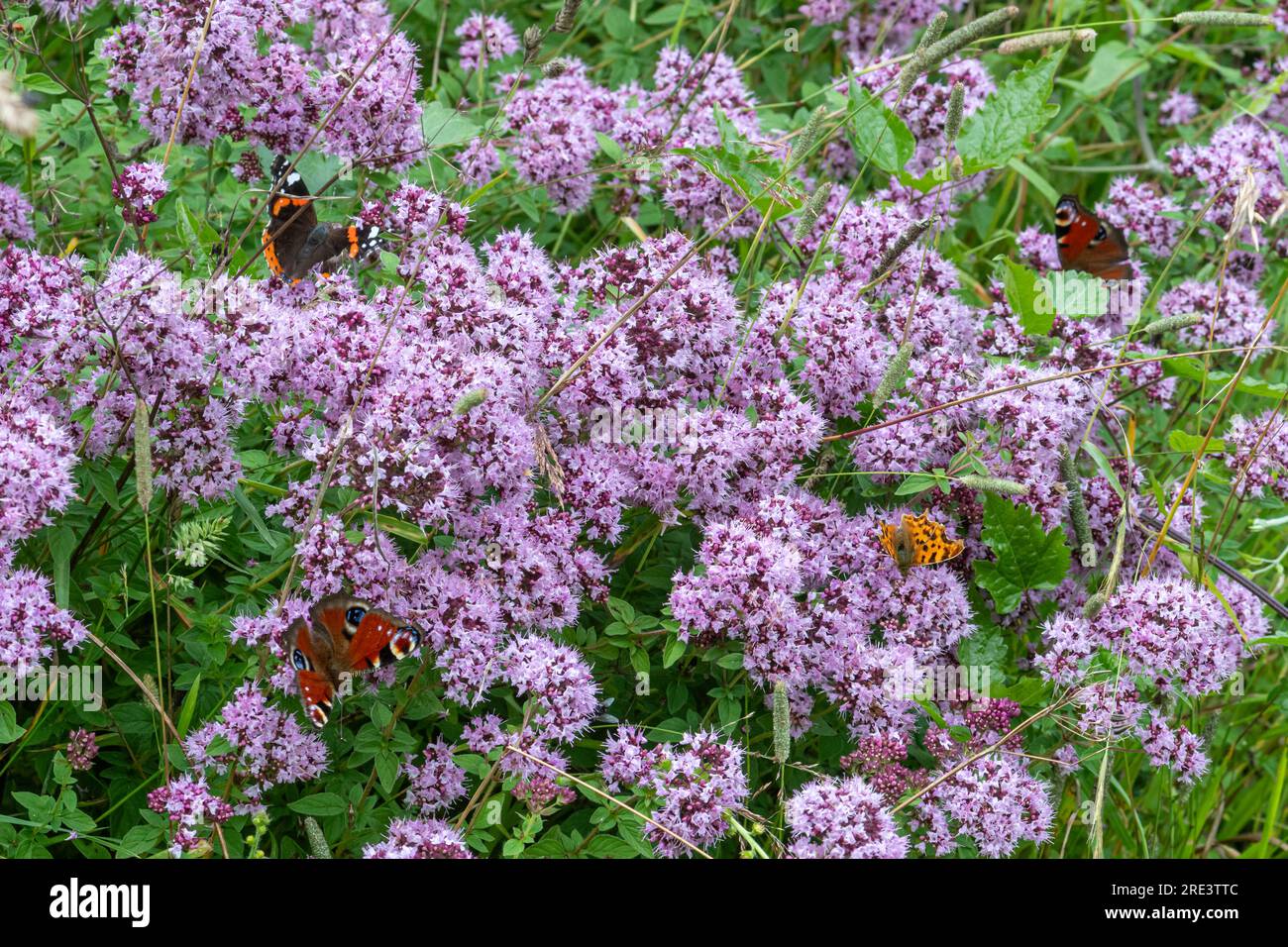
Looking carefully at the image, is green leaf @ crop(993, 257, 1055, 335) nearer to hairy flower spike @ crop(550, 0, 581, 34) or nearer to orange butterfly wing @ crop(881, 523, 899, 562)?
orange butterfly wing @ crop(881, 523, 899, 562)

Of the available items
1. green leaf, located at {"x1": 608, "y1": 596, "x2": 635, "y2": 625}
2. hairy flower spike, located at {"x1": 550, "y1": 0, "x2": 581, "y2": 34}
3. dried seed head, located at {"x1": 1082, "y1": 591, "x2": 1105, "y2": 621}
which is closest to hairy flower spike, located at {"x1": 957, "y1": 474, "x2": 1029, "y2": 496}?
dried seed head, located at {"x1": 1082, "y1": 591, "x2": 1105, "y2": 621}

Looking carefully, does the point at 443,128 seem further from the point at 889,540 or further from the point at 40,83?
the point at 889,540

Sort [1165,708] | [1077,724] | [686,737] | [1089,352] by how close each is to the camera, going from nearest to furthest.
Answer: [686,737] < [1077,724] < [1165,708] < [1089,352]

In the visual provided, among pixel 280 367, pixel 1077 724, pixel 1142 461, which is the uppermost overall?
pixel 280 367

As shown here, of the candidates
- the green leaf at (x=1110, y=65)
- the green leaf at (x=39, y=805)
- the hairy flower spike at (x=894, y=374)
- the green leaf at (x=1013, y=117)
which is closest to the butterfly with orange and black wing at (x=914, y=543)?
the hairy flower spike at (x=894, y=374)

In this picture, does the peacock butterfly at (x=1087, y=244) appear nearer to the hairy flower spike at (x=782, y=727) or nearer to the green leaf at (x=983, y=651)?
the green leaf at (x=983, y=651)
